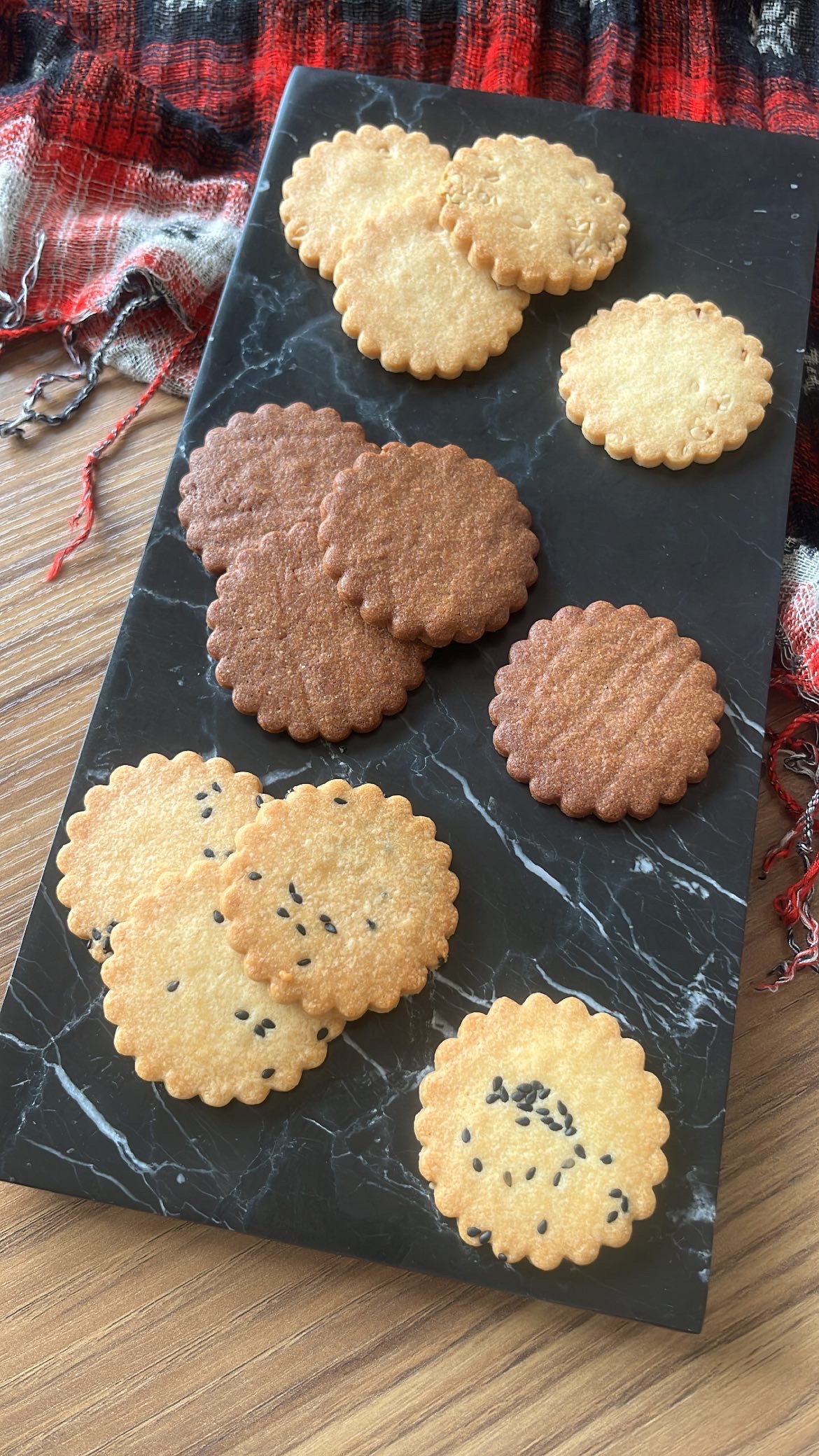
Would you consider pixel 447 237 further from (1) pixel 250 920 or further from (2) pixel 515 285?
(1) pixel 250 920

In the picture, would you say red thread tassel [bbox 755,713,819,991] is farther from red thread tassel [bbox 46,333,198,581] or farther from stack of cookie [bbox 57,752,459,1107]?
red thread tassel [bbox 46,333,198,581]

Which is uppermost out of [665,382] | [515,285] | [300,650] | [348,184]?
[348,184]

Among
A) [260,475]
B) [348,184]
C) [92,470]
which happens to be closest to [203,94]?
[348,184]

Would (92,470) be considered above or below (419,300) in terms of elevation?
below

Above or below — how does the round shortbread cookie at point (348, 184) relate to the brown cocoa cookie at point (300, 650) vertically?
above

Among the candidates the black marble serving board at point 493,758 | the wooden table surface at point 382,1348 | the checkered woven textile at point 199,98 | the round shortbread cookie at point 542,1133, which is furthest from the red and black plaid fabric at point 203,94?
the wooden table surface at point 382,1348

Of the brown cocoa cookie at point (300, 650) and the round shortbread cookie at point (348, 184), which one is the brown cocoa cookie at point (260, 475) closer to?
the brown cocoa cookie at point (300, 650)

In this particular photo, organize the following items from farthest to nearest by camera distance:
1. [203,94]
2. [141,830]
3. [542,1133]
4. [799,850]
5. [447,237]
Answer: [203,94]
[447,237]
[799,850]
[141,830]
[542,1133]

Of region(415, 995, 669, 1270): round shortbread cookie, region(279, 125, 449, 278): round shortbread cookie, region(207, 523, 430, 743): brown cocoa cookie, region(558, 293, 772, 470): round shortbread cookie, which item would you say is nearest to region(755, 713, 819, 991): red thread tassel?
region(415, 995, 669, 1270): round shortbread cookie
